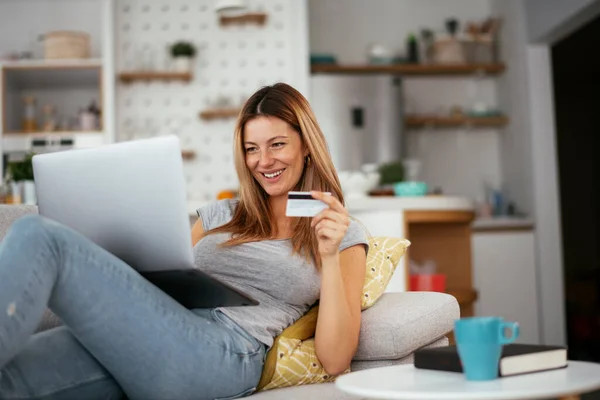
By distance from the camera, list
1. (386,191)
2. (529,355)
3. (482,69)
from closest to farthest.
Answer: (529,355) → (386,191) → (482,69)

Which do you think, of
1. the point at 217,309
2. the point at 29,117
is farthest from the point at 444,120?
the point at 217,309

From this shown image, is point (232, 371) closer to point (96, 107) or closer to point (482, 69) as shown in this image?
point (96, 107)

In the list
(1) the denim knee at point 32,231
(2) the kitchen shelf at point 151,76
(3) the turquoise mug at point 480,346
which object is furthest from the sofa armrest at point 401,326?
(2) the kitchen shelf at point 151,76

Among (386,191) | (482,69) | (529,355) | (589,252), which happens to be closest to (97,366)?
(529,355)

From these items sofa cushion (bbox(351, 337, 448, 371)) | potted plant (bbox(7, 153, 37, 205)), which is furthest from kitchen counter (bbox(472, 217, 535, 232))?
sofa cushion (bbox(351, 337, 448, 371))

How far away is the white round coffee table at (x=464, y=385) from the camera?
3.68 feet

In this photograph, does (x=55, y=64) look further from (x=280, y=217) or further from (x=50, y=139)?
(x=280, y=217)

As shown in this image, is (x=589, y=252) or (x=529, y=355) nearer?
(x=529, y=355)

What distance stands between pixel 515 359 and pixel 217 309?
77 cm

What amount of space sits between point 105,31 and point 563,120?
4.55 m

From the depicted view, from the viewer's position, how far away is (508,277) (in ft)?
18.7

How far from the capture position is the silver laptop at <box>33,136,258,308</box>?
5.08ft

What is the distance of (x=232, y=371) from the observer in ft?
5.55

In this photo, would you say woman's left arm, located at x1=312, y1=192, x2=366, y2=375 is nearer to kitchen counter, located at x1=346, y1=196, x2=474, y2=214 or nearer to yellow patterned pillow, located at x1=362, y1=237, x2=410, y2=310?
yellow patterned pillow, located at x1=362, y1=237, x2=410, y2=310
